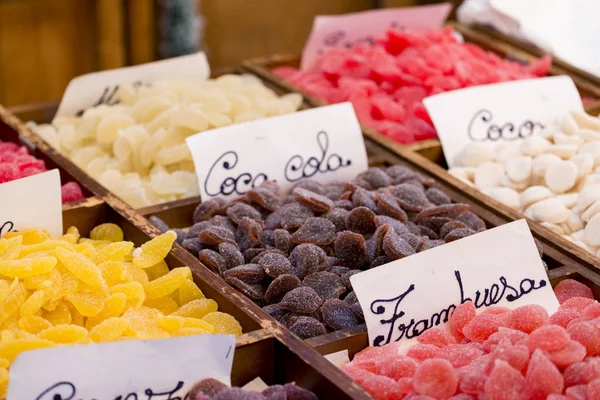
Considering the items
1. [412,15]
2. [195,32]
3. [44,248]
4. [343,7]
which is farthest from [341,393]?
[343,7]

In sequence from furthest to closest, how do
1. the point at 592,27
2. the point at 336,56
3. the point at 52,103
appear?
the point at 592,27 → the point at 336,56 → the point at 52,103

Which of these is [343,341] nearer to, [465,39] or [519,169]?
[519,169]

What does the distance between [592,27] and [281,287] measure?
170cm

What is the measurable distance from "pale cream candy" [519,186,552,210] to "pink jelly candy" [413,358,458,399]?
2.35ft

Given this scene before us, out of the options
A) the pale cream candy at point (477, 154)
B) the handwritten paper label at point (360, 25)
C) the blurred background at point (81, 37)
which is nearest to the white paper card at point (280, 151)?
the pale cream candy at point (477, 154)

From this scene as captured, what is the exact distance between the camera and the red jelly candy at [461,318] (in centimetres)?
136

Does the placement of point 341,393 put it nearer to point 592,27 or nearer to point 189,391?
point 189,391

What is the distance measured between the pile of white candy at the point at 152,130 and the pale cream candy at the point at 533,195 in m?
0.64

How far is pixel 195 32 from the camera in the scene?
3619 mm

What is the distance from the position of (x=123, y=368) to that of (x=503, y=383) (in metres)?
0.47

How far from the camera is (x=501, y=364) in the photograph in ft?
3.61

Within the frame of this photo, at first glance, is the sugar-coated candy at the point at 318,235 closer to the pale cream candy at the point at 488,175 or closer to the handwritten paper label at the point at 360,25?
the pale cream candy at the point at 488,175

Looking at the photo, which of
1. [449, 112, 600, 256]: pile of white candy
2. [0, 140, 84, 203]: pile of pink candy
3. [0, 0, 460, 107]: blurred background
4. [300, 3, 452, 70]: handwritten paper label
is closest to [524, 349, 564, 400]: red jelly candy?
[449, 112, 600, 256]: pile of white candy

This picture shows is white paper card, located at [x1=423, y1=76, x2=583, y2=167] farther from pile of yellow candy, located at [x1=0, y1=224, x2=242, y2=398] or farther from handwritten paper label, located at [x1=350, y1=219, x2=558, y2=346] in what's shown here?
pile of yellow candy, located at [x1=0, y1=224, x2=242, y2=398]
